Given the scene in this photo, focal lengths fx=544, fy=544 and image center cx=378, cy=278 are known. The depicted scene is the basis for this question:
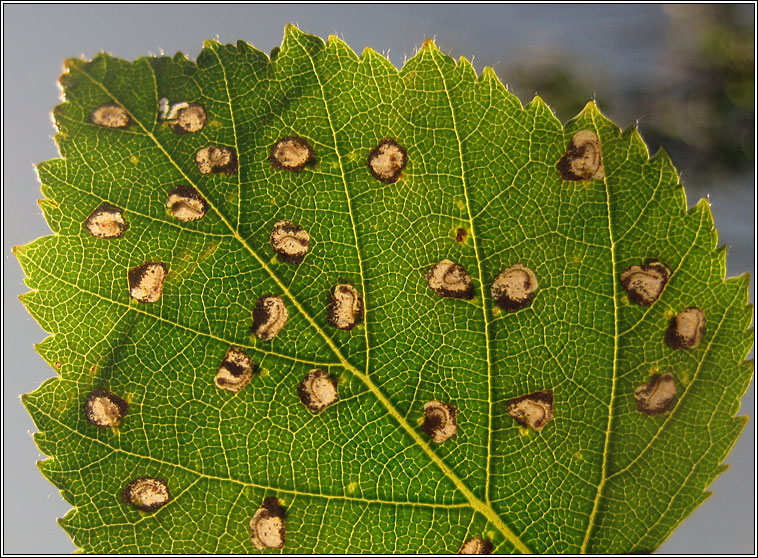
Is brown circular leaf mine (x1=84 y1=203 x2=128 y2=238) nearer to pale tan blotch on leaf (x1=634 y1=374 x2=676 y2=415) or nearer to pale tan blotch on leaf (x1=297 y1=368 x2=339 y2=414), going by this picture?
pale tan blotch on leaf (x1=297 y1=368 x2=339 y2=414)

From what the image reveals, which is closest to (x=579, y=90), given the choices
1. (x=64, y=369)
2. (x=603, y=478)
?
(x=603, y=478)

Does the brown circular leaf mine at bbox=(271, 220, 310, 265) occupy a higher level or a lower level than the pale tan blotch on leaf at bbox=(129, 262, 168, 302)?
higher

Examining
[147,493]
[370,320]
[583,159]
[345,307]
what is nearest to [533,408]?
[370,320]

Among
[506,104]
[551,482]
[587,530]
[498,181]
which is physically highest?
[506,104]

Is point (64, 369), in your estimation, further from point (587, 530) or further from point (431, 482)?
point (587, 530)

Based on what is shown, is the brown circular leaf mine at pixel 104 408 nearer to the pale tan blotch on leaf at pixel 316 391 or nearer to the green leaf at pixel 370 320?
the green leaf at pixel 370 320

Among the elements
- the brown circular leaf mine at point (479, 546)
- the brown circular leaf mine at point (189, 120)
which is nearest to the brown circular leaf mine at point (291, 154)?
the brown circular leaf mine at point (189, 120)

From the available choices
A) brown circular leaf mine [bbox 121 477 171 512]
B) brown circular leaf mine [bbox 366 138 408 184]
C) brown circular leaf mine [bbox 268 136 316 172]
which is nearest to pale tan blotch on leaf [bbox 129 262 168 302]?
brown circular leaf mine [bbox 268 136 316 172]
